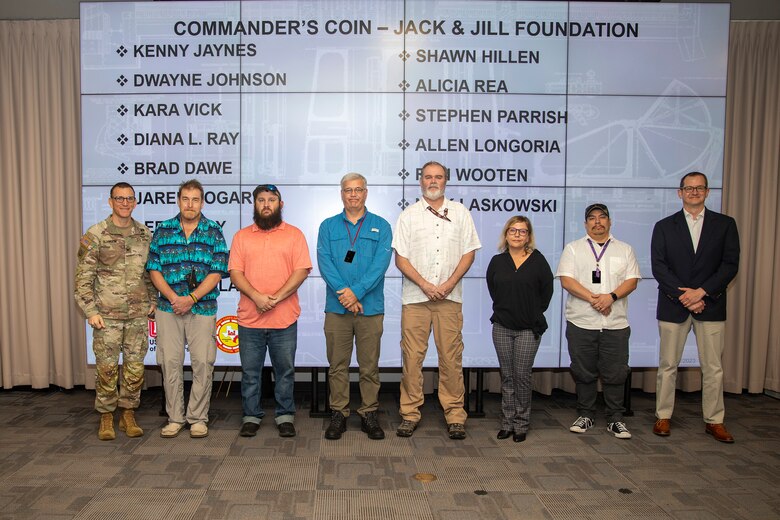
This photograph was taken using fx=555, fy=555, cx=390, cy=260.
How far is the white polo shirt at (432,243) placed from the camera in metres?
3.70

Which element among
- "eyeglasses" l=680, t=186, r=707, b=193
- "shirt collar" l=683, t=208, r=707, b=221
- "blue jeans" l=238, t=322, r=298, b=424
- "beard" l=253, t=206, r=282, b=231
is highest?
"eyeglasses" l=680, t=186, r=707, b=193

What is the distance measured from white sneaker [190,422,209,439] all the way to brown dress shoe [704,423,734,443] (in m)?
3.41

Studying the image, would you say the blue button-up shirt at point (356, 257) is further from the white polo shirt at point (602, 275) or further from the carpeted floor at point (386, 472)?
the white polo shirt at point (602, 275)

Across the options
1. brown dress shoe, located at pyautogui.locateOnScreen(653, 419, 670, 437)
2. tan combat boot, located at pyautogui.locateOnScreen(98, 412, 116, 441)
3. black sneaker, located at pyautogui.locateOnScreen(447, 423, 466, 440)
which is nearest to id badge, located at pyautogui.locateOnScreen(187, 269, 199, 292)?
tan combat boot, located at pyautogui.locateOnScreen(98, 412, 116, 441)

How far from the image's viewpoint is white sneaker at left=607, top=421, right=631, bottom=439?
3.69 m

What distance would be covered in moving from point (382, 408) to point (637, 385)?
2.36m

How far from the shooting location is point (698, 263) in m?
3.70

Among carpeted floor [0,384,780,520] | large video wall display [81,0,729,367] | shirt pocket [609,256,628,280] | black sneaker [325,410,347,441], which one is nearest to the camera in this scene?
carpeted floor [0,384,780,520]

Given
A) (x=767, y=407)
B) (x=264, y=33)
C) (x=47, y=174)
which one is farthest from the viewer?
(x=47, y=174)

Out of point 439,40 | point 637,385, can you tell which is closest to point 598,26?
point 439,40

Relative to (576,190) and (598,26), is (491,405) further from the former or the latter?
(598,26)

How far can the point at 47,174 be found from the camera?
4.84m

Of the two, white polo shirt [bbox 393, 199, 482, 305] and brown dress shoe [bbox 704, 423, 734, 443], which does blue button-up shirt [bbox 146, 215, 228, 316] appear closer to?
white polo shirt [bbox 393, 199, 482, 305]

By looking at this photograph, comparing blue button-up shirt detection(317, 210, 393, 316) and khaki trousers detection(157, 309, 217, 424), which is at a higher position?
blue button-up shirt detection(317, 210, 393, 316)
